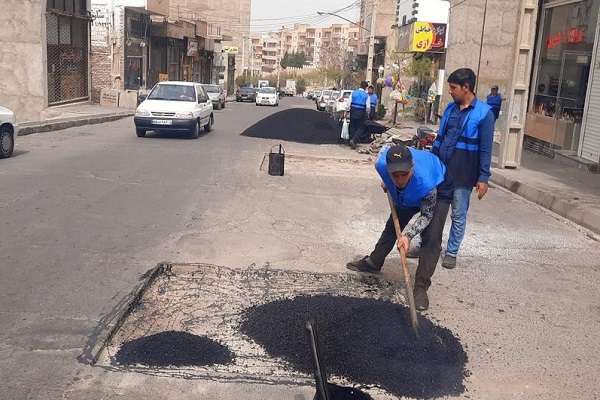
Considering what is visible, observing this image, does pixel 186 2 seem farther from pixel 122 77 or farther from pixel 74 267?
pixel 74 267

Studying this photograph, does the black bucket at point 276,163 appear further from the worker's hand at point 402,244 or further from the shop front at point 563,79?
the shop front at point 563,79

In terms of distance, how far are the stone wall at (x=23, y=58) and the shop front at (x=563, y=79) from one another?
52.4ft

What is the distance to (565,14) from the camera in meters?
16.3

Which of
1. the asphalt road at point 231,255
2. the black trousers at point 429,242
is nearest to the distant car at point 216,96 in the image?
the asphalt road at point 231,255

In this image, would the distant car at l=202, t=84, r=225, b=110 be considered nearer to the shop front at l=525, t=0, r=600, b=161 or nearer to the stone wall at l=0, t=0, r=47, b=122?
the stone wall at l=0, t=0, r=47, b=122

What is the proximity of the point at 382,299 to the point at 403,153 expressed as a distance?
1.41 m

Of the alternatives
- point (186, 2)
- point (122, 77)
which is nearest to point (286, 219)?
point (122, 77)

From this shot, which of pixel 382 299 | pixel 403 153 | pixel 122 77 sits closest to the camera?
pixel 403 153

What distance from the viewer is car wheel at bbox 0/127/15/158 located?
11.8 meters

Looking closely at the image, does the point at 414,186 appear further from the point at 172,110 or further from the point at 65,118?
the point at 65,118

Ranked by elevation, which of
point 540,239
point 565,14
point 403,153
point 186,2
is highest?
point 186,2

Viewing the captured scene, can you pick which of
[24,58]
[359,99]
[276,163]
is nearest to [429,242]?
[276,163]

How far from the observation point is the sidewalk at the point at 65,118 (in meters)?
17.4

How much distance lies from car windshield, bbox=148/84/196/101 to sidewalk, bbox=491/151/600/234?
893 centimetres
